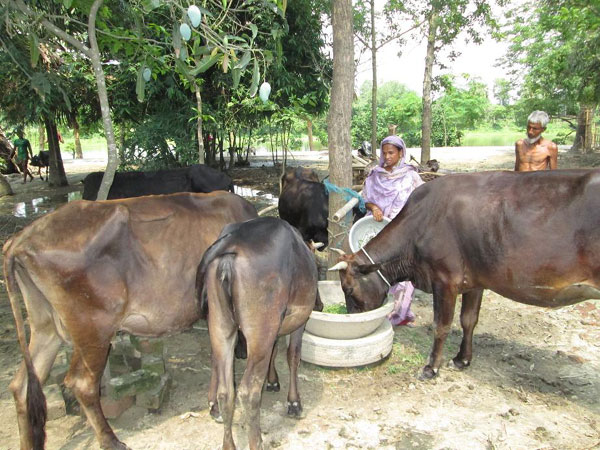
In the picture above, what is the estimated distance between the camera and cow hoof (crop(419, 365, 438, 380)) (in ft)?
12.8

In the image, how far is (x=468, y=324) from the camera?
4121mm

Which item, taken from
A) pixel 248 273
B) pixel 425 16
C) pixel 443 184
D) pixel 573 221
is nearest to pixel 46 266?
pixel 248 273

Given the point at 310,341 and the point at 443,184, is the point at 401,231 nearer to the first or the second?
the point at 443,184

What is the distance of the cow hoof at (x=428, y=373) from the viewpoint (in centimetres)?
389

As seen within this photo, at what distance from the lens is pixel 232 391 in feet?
8.95

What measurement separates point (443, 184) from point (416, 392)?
1.74 m

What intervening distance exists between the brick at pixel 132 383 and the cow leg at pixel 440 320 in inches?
87.5

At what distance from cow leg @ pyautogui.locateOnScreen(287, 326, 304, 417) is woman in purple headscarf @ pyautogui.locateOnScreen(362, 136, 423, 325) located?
64.1 inches

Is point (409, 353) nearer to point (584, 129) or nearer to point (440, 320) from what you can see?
point (440, 320)

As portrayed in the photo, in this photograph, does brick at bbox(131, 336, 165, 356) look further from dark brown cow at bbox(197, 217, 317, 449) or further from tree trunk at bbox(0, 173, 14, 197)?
tree trunk at bbox(0, 173, 14, 197)

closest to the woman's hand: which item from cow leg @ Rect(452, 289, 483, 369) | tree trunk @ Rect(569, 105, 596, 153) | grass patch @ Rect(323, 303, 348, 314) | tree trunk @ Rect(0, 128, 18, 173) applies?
grass patch @ Rect(323, 303, 348, 314)

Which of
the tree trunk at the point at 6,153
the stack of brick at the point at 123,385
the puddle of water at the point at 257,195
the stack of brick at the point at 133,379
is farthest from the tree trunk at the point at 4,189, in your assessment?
the stack of brick at the point at 133,379

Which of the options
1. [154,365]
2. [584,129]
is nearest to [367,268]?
[154,365]

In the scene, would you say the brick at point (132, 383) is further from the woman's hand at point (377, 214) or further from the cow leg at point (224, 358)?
the woman's hand at point (377, 214)
